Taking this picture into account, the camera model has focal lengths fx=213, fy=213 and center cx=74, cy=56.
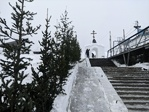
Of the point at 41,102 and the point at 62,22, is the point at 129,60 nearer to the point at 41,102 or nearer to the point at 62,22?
the point at 62,22

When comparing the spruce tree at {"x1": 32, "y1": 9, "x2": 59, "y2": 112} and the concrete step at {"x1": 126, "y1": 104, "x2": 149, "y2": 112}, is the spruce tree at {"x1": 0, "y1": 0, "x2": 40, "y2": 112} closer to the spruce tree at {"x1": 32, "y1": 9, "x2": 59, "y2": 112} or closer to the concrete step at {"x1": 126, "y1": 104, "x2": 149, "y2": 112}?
the spruce tree at {"x1": 32, "y1": 9, "x2": 59, "y2": 112}

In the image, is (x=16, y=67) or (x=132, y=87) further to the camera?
(x=132, y=87)

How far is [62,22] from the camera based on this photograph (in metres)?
11.2

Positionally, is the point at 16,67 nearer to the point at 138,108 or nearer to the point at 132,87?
the point at 138,108

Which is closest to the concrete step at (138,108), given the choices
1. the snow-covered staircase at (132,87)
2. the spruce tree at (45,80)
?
the snow-covered staircase at (132,87)

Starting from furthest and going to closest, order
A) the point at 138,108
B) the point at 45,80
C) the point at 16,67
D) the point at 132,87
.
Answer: the point at 132,87 → the point at 138,108 → the point at 45,80 → the point at 16,67

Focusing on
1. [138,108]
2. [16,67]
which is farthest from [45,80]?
[138,108]

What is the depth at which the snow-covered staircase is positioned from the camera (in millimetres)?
5993

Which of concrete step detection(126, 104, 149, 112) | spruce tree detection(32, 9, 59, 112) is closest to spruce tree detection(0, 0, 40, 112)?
spruce tree detection(32, 9, 59, 112)

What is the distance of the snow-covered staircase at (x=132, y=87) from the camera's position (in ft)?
19.7

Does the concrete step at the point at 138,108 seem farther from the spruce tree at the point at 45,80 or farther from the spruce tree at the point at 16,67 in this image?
the spruce tree at the point at 16,67

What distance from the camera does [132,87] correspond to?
7418 mm

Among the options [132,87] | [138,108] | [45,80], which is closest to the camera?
[45,80]

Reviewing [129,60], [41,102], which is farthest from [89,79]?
[129,60]
